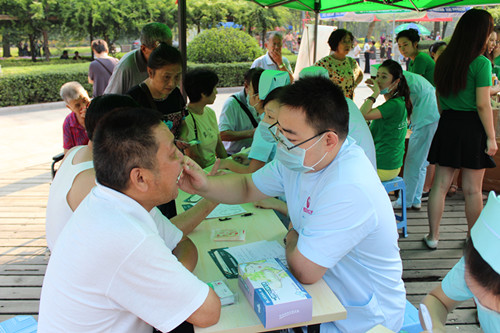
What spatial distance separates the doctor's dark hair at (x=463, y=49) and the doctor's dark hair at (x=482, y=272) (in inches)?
96.2

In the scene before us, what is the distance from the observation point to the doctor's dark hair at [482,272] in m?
1.06

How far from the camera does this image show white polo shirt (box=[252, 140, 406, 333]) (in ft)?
5.10

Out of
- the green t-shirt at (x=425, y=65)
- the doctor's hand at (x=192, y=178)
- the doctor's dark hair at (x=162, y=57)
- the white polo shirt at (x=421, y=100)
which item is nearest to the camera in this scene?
the doctor's hand at (x=192, y=178)

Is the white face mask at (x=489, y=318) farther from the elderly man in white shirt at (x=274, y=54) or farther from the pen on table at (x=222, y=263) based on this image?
the elderly man in white shirt at (x=274, y=54)

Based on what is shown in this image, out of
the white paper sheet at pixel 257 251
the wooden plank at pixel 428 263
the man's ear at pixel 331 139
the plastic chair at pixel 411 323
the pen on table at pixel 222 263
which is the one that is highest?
the man's ear at pixel 331 139

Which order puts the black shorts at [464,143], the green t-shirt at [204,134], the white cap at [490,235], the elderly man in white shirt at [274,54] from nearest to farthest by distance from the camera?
the white cap at [490,235] → the black shorts at [464,143] → the green t-shirt at [204,134] → the elderly man in white shirt at [274,54]

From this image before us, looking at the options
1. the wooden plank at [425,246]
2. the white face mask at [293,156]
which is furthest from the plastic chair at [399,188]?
the white face mask at [293,156]

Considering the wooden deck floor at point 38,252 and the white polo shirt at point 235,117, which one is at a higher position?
the white polo shirt at point 235,117

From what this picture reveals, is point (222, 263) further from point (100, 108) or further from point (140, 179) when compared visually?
point (100, 108)

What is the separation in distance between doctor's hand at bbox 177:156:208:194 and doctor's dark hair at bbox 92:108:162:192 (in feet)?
2.01

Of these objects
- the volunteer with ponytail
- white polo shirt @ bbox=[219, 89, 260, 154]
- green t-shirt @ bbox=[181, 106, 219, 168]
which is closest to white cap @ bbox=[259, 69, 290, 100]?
green t-shirt @ bbox=[181, 106, 219, 168]

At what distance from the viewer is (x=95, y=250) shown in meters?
1.23

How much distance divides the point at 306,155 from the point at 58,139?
7.51m

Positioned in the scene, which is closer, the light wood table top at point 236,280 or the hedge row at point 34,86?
the light wood table top at point 236,280
